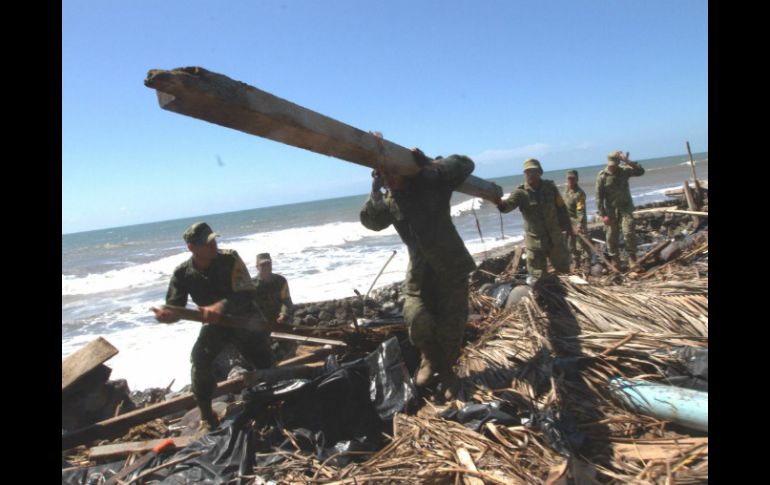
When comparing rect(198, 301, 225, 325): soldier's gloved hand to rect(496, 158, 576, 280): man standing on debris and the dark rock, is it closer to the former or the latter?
rect(496, 158, 576, 280): man standing on debris

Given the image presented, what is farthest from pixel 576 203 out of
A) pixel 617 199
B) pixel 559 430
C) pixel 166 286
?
pixel 166 286

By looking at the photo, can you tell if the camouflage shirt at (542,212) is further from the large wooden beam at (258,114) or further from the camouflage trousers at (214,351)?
the camouflage trousers at (214,351)

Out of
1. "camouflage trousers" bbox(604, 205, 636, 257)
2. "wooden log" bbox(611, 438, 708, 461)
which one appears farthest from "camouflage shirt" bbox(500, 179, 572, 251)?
"wooden log" bbox(611, 438, 708, 461)

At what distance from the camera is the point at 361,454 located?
9.37 ft

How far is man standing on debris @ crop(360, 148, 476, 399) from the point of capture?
3.43m

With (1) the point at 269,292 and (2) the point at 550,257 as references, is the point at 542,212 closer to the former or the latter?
(2) the point at 550,257

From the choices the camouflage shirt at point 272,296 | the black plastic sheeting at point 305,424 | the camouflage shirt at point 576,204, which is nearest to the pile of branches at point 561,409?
the black plastic sheeting at point 305,424

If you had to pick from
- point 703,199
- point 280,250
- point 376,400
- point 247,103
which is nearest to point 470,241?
point 703,199

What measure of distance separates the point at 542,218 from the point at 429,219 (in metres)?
3.35

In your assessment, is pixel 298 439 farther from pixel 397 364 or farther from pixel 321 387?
pixel 397 364

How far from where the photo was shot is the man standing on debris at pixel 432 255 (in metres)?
3.43

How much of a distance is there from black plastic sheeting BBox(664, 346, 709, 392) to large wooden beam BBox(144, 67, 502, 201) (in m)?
2.48

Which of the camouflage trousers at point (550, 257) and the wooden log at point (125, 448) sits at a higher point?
the camouflage trousers at point (550, 257)

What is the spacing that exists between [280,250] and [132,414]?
1915cm
